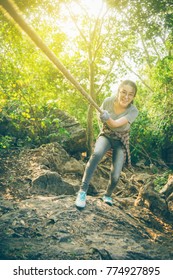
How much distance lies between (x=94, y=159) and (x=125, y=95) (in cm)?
99

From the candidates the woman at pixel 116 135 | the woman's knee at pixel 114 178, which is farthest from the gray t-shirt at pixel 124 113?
the woman's knee at pixel 114 178

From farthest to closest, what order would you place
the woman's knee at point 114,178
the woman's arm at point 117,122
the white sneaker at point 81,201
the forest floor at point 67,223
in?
the woman's knee at point 114,178, the white sneaker at point 81,201, the woman's arm at point 117,122, the forest floor at point 67,223

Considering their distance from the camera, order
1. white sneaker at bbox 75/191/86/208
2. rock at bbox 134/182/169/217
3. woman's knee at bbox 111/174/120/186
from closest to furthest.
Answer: white sneaker at bbox 75/191/86/208 < woman's knee at bbox 111/174/120/186 < rock at bbox 134/182/169/217

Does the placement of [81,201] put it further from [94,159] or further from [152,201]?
[152,201]

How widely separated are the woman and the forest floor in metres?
0.37

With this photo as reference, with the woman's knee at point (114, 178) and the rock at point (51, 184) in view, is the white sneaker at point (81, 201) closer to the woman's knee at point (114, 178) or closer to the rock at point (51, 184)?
the woman's knee at point (114, 178)

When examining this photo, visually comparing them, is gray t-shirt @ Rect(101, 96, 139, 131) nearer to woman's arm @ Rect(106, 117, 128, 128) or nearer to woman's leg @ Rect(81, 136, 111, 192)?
woman's arm @ Rect(106, 117, 128, 128)

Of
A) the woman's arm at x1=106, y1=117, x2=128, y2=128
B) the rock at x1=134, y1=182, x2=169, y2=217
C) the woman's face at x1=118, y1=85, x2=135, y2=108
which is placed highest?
the woman's face at x1=118, y1=85, x2=135, y2=108

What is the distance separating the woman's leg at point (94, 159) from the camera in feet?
12.4

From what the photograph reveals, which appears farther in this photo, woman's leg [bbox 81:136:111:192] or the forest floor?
woman's leg [bbox 81:136:111:192]

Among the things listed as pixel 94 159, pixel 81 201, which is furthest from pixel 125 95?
pixel 81 201

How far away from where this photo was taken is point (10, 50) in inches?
320

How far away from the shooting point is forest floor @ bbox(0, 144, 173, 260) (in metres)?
2.86

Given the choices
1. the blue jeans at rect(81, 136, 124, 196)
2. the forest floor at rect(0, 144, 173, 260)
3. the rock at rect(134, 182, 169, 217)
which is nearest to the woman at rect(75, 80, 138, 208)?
the blue jeans at rect(81, 136, 124, 196)
